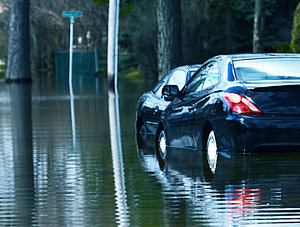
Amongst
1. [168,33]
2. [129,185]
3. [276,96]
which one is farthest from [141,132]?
[168,33]

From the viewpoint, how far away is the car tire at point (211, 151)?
10.3 m

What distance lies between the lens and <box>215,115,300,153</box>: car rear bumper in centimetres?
970

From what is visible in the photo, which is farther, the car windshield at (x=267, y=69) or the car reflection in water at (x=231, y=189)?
the car windshield at (x=267, y=69)

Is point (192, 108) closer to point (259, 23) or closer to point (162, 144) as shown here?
point (162, 144)

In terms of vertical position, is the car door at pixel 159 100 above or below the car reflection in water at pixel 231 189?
above

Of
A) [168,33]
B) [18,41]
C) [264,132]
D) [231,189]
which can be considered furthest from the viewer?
[18,41]

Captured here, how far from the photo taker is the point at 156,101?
14.1m

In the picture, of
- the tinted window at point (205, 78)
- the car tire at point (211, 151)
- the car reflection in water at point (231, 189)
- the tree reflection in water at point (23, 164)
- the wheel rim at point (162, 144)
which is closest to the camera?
the car reflection in water at point (231, 189)

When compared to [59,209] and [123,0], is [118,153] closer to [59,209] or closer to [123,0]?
[59,209]

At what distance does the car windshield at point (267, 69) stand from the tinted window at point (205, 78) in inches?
12.6

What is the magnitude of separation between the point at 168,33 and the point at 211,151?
14.6m

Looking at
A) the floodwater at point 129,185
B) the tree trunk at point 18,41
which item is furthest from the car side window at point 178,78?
the tree trunk at point 18,41

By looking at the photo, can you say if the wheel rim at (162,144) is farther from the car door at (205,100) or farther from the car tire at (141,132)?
the car tire at (141,132)

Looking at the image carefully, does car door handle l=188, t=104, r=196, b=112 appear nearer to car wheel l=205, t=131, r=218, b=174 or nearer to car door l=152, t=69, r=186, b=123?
car wheel l=205, t=131, r=218, b=174
